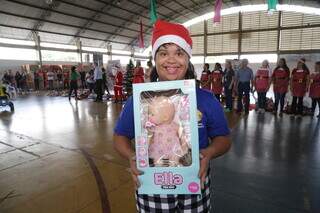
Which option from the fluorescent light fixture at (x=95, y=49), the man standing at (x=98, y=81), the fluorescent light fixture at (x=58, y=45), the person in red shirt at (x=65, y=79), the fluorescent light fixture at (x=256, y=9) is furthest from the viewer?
the fluorescent light fixture at (x=95, y=49)

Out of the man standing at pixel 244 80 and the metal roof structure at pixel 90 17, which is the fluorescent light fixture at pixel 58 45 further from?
the man standing at pixel 244 80

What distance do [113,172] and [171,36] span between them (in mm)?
2401

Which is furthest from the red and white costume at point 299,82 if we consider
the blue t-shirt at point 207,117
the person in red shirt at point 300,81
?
the blue t-shirt at point 207,117

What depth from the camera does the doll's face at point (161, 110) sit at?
876 millimetres

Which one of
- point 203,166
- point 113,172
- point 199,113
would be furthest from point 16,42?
point 203,166

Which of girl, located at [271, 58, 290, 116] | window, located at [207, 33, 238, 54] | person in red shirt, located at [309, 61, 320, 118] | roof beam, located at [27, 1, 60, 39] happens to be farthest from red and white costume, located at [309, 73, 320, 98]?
window, located at [207, 33, 238, 54]

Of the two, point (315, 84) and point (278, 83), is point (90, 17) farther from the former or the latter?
point (315, 84)

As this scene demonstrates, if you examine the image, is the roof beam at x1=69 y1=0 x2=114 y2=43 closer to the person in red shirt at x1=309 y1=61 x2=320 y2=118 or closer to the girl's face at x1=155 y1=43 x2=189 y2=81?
the person in red shirt at x1=309 y1=61 x2=320 y2=118

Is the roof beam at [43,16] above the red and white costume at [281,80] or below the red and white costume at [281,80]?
above

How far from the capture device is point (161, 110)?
0.88 m

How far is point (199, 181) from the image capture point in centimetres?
84

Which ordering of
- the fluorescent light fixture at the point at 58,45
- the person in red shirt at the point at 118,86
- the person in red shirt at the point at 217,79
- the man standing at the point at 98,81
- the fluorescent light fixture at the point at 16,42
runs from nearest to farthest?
the person in red shirt at the point at 217,79, the person in red shirt at the point at 118,86, the man standing at the point at 98,81, the fluorescent light fixture at the point at 16,42, the fluorescent light fixture at the point at 58,45

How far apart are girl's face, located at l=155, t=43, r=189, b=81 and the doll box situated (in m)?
0.19

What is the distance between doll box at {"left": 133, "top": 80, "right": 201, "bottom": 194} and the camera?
0.85 m
